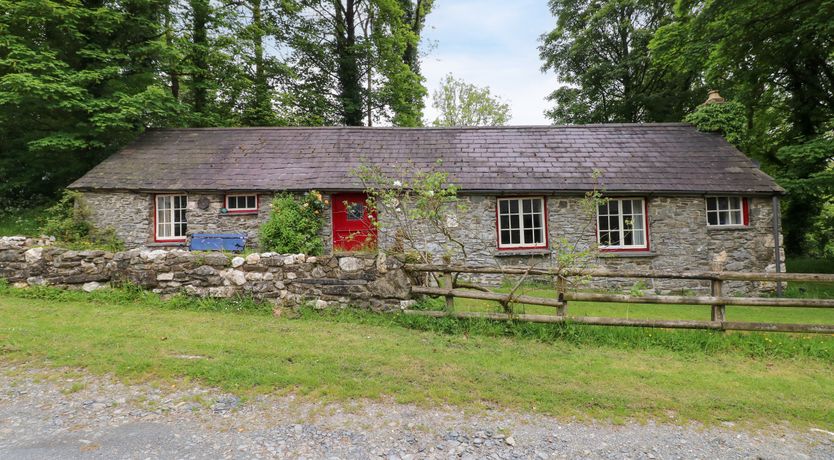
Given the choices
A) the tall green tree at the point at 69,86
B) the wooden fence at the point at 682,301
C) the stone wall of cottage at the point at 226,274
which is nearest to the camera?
the wooden fence at the point at 682,301

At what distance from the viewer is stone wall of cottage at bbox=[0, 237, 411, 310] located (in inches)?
284

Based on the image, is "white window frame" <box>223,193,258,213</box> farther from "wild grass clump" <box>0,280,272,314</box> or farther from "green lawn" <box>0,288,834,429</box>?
"green lawn" <box>0,288,834,429</box>

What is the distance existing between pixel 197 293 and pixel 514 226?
30.6 ft

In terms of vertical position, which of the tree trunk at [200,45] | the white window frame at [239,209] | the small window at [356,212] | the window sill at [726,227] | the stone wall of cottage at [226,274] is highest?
the tree trunk at [200,45]

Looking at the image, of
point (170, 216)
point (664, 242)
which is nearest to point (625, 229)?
point (664, 242)

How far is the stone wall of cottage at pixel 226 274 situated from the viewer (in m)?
7.22

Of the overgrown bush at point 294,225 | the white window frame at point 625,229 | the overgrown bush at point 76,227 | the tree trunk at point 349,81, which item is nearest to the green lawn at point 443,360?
the overgrown bush at point 294,225

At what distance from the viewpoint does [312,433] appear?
3.50m

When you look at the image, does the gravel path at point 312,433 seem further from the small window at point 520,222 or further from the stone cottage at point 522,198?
the small window at point 520,222

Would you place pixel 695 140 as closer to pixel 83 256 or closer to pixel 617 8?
pixel 617 8

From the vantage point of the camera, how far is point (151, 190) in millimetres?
12695

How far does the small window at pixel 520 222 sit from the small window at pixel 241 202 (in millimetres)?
8387

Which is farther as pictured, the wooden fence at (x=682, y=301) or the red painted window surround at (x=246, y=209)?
the red painted window surround at (x=246, y=209)

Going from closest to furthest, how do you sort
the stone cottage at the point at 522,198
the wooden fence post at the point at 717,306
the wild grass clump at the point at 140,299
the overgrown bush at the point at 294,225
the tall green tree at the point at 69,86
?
the wooden fence post at the point at 717,306, the wild grass clump at the point at 140,299, the overgrown bush at the point at 294,225, the stone cottage at the point at 522,198, the tall green tree at the point at 69,86
